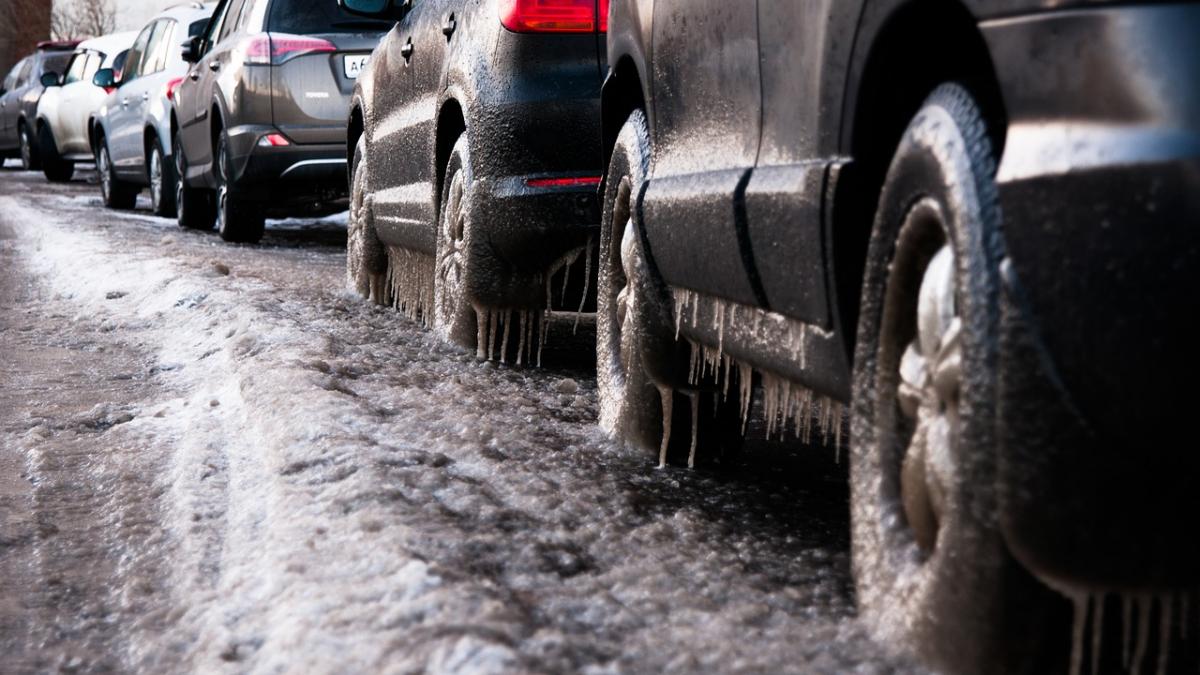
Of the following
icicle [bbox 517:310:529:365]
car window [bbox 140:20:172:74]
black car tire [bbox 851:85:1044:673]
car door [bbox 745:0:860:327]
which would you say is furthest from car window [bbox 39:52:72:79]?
black car tire [bbox 851:85:1044:673]

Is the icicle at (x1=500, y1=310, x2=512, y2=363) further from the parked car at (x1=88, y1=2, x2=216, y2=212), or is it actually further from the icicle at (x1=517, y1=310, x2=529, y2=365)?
the parked car at (x1=88, y1=2, x2=216, y2=212)

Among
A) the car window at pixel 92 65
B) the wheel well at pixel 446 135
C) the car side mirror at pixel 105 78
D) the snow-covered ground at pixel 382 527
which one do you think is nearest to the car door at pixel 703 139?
the snow-covered ground at pixel 382 527

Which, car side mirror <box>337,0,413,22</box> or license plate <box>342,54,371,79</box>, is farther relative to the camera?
license plate <box>342,54,371,79</box>

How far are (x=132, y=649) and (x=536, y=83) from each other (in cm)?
273

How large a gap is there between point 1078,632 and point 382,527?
5.07 feet

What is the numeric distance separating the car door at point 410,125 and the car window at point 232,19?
4.15 m

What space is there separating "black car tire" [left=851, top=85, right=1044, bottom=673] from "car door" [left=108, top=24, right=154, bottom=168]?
14.2 m

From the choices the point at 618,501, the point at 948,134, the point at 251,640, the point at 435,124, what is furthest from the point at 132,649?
the point at 435,124

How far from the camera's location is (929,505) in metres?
2.31

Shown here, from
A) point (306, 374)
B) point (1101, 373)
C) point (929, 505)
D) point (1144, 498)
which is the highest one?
point (1101, 373)

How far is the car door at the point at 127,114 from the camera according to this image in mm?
15898

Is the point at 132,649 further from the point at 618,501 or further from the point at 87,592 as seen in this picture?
the point at 618,501

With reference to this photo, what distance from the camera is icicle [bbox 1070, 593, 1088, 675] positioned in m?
1.97

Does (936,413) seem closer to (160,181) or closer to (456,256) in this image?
(456,256)
